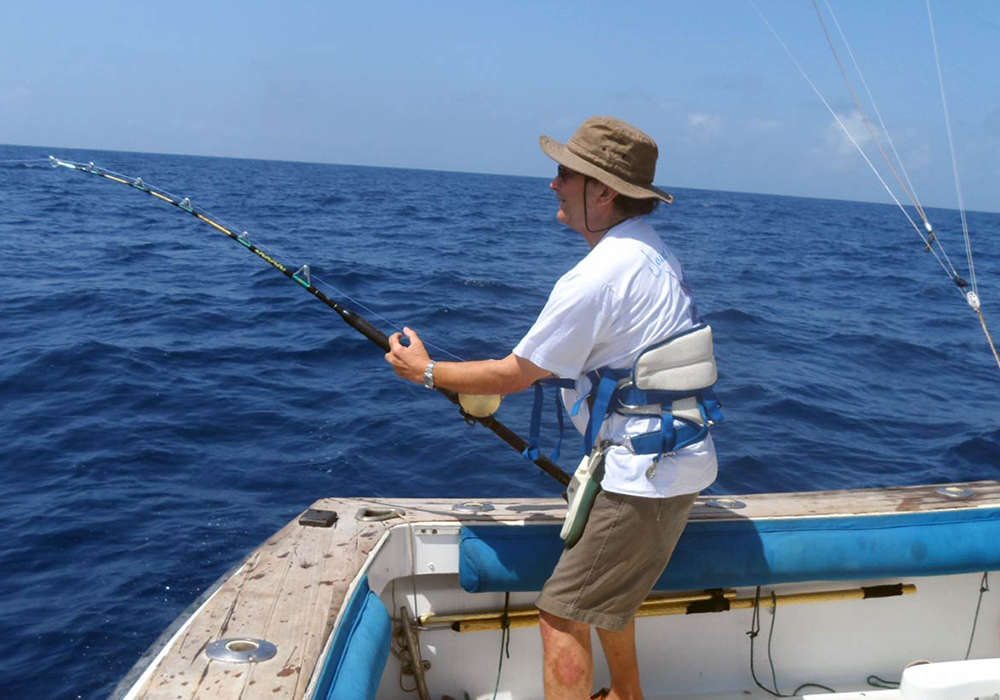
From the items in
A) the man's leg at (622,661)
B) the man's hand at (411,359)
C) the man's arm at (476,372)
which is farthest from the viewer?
the man's leg at (622,661)

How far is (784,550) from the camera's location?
2.87 metres

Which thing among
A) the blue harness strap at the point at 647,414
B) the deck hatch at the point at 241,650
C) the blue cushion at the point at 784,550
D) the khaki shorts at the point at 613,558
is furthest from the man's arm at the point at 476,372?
the deck hatch at the point at 241,650

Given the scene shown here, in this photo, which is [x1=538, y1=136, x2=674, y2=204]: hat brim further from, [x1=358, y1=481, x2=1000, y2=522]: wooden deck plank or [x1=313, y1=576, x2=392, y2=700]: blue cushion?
[x1=313, y1=576, x2=392, y2=700]: blue cushion

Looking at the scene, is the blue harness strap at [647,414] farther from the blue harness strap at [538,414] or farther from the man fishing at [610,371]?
the blue harness strap at [538,414]

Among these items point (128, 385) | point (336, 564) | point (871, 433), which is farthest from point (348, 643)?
point (871, 433)

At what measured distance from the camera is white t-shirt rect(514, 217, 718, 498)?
222 centimetres

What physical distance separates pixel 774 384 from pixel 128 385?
18.9 feet

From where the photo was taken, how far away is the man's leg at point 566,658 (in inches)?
98.0

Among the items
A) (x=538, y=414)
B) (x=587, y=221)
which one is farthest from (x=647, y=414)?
(x=587, y=221)

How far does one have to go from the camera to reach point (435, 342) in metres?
9.54

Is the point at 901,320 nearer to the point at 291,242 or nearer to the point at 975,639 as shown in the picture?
the point at 291,242

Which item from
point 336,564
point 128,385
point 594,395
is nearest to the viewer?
point 594,395

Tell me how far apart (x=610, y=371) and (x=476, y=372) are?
1.08ft

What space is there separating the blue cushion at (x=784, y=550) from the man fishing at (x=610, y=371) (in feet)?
0.96
